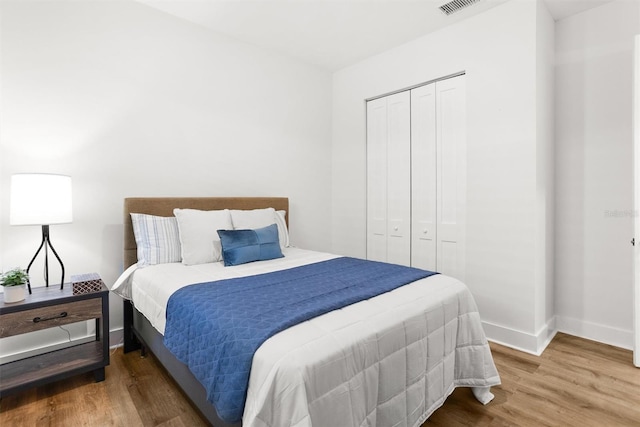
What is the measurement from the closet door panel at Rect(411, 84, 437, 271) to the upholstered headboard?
59.8 inches

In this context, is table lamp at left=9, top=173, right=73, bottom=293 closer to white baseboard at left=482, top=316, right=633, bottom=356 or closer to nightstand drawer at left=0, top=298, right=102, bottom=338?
nightstand drawer at left=0, top=298, right=102, bottom=338

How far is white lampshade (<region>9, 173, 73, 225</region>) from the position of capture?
6.22 feet

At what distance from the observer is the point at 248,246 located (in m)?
2.53

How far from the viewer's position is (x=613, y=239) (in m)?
2.68

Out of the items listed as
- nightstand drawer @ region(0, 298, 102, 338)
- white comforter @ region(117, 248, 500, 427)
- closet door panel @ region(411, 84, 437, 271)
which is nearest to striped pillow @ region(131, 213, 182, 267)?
white comforter @ region(117, 248, 500, 427)

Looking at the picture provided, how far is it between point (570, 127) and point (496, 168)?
81 cm

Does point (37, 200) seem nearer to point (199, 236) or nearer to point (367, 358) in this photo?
point (199, 236)

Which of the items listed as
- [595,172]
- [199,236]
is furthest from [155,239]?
[595,172]

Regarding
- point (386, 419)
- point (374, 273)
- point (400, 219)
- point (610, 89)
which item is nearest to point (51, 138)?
point (374, 273)

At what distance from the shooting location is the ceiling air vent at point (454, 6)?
2.62 m

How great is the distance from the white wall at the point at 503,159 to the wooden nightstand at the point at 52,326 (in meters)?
2.84

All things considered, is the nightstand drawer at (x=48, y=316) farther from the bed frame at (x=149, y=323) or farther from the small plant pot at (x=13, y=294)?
the bed frame at (x=149, y=323)

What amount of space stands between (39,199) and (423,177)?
9.74 feet

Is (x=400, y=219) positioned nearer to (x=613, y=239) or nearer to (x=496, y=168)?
(x=496, y=168)
